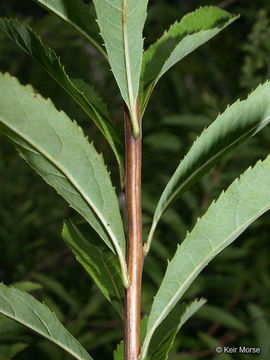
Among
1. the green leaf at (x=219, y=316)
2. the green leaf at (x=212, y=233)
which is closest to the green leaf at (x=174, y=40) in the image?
the green leaf at (x=212, y=233)

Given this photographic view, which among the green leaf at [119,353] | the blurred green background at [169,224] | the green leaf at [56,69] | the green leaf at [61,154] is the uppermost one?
the blurred green background at [169,224]

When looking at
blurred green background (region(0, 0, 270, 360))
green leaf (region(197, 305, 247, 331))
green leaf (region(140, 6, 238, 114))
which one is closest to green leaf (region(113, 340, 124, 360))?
blurred green background (region(0, 0, 270, 360))

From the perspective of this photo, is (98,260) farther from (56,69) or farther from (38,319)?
(56,69)

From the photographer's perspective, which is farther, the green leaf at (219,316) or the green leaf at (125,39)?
the green leaf at (219,316)

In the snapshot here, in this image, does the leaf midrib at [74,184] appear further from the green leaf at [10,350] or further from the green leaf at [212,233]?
the green leaf at [10,350]

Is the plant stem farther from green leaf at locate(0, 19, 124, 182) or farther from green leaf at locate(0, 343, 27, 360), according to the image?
green leaf at locate(0, 343, 27, 360)

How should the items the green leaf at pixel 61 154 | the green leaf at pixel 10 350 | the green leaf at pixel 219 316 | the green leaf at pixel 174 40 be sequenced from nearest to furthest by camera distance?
the green leaf at pixel 61 154 → the green leaf at pixel 174 40 → the green leaf at pixel 10 350 → the green leaf at pixel 219 316

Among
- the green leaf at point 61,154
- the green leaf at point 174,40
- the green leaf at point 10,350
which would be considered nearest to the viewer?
the green leaf at point 61,154

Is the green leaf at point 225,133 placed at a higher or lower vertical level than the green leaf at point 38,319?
higher
